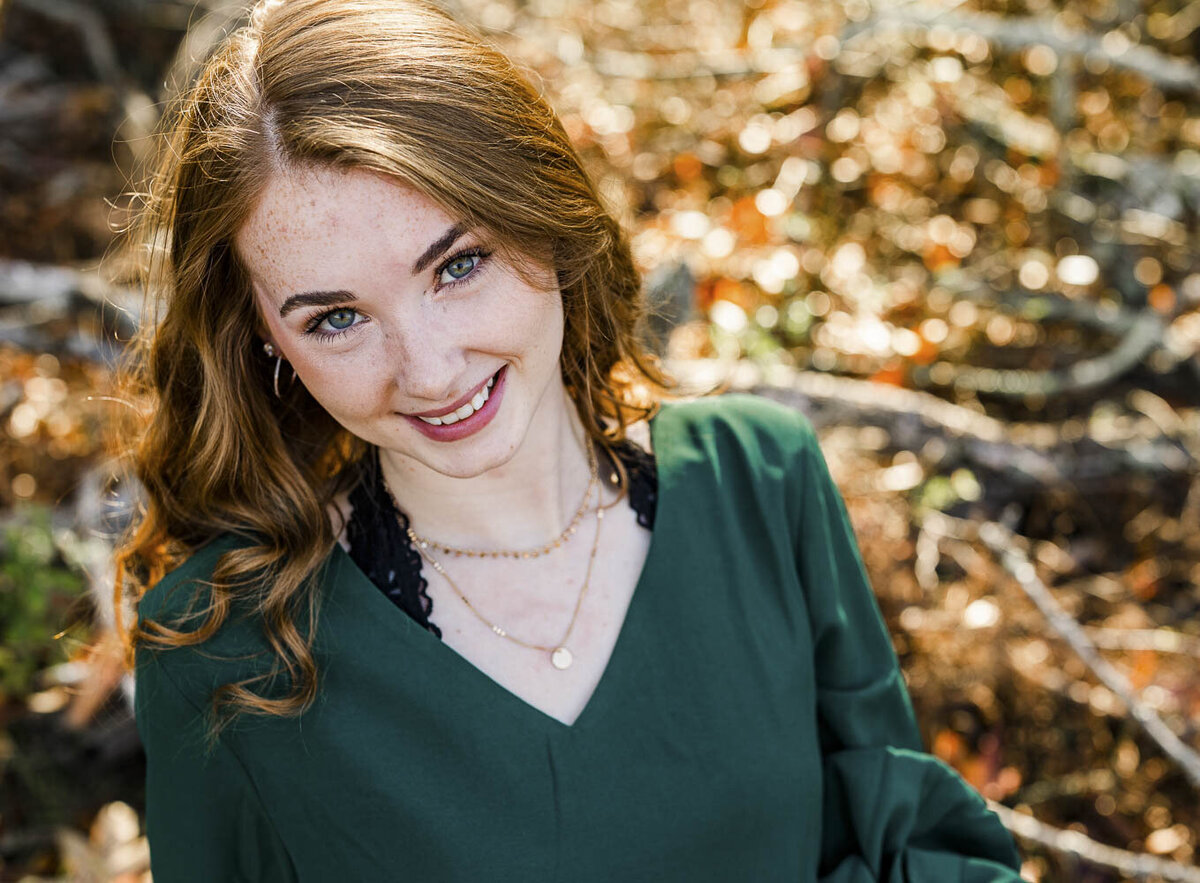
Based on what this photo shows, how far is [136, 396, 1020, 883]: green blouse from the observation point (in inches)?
56.0

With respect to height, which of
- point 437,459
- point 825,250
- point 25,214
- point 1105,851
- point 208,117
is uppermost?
point 208,117

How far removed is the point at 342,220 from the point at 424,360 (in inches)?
7.2

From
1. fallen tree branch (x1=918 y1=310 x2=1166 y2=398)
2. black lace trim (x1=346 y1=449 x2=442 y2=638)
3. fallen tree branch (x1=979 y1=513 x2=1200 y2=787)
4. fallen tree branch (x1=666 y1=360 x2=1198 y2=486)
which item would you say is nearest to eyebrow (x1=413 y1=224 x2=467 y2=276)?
black lace trim (x1=346 y1=449 x2=442 y2=638)

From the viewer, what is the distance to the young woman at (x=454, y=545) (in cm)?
→ 127

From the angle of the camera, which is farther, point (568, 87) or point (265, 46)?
point (568, 87)

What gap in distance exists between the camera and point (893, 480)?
2.67 m

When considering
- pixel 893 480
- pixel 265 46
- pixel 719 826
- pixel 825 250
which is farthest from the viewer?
pixel 825 250

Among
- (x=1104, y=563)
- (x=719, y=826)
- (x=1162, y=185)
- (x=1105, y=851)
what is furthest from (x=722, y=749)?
(x=1162, y=185)

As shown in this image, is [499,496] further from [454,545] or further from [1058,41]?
[1058,41]

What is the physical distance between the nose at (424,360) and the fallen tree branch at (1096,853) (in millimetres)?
1329

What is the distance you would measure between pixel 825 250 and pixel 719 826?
236cm

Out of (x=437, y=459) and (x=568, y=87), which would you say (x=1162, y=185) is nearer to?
(x=568, y=87)

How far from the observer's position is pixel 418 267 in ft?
4.07

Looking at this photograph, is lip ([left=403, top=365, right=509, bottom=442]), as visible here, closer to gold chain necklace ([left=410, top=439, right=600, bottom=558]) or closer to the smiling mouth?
the smiling mouth
